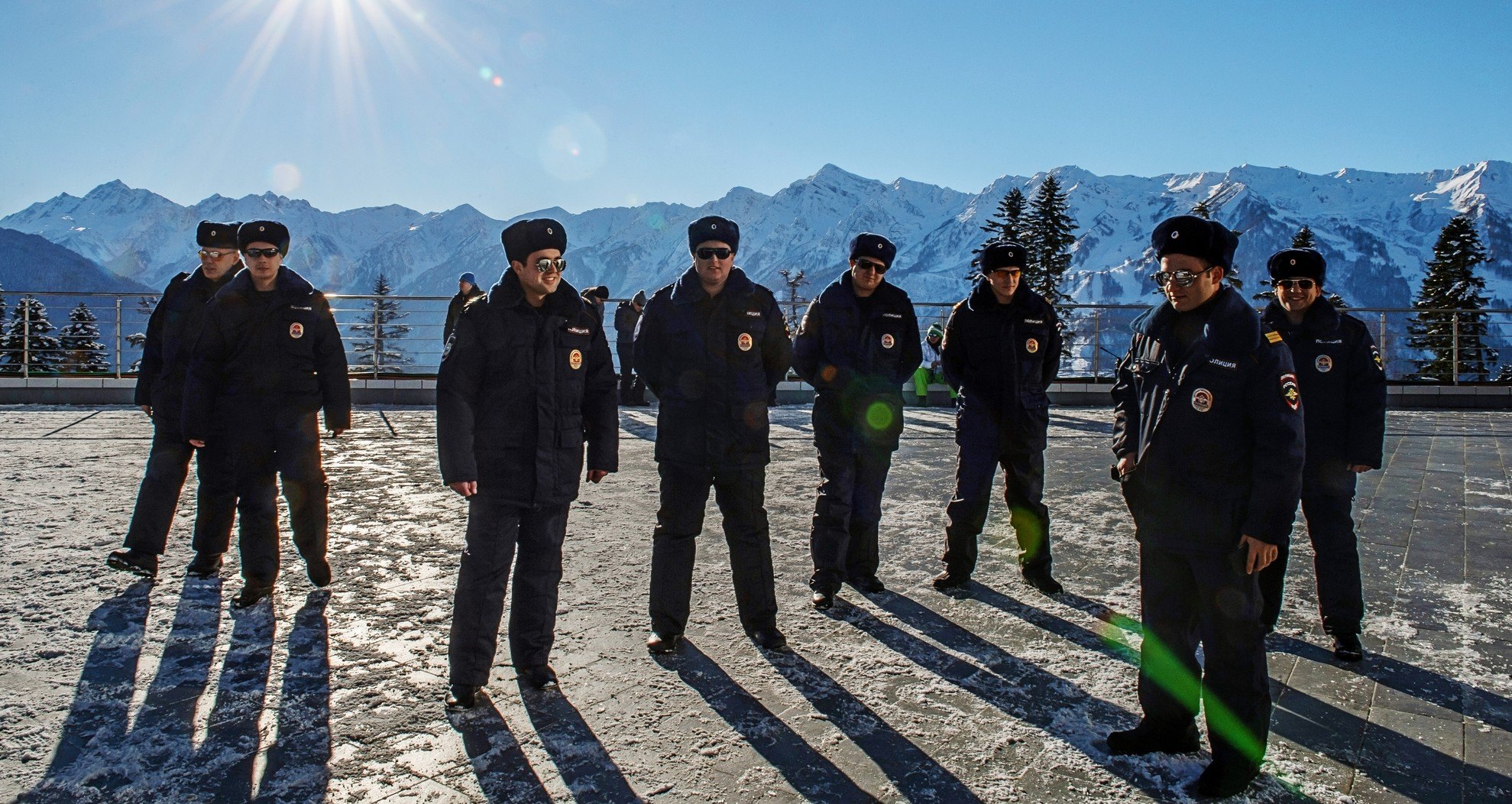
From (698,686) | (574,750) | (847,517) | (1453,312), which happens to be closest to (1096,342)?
(1453,312)

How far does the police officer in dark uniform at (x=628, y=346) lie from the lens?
48.4 feet

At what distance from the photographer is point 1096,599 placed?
4625 millimetres

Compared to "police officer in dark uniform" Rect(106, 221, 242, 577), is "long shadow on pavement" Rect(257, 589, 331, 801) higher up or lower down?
lower down

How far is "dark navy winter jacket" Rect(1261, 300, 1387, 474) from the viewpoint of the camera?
3.91 meters

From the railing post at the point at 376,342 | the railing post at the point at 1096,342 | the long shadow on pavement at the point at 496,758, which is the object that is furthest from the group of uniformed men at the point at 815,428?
the railing post at the point at 1096,342

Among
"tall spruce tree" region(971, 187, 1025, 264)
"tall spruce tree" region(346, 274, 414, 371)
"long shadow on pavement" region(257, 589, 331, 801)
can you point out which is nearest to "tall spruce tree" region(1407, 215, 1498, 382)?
"tall spruce tree" region(971, 187, 1025, 264)

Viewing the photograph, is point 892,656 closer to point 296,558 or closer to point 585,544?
point 585,544

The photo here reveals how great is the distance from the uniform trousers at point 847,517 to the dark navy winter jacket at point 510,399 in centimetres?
152

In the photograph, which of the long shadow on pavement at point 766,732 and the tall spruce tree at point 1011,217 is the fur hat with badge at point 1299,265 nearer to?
the long shadow on pavement at point 766,732

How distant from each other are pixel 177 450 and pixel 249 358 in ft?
2.95

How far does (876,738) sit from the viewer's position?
3043 mm

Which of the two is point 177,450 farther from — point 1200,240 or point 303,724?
point 1200,240

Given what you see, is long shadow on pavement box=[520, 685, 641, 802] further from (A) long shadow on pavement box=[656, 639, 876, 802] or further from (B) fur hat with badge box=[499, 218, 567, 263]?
(B) fur hat with badge box=[499, 218, 567, 263]

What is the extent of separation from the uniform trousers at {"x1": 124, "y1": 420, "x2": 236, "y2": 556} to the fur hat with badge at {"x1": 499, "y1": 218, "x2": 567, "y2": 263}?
2.15 meters
